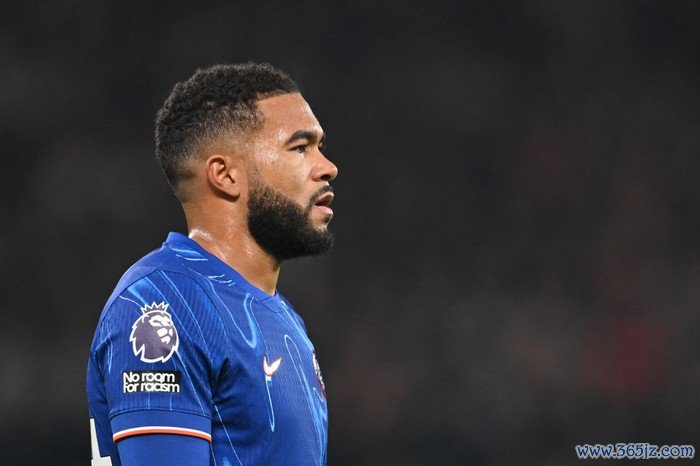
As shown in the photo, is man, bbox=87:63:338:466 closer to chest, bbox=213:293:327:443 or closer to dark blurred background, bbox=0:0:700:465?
chest, bbox=213:293:327:443

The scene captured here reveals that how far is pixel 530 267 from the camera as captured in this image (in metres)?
5.18

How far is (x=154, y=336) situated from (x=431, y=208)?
371 cm

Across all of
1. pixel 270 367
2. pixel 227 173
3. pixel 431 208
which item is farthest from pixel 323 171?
pixel 431 208

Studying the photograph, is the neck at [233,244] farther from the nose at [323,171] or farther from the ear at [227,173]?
the nose at [323,171]

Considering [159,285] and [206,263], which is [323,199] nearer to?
[206,263]

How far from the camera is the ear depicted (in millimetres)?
1879

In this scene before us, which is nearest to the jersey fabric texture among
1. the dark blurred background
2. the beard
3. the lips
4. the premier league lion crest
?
the premier league lion crest

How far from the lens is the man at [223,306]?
5.05 feet

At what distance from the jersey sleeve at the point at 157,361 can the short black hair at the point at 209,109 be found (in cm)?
37

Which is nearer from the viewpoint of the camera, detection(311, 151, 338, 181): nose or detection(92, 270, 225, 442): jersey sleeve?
detection(92, 270, 225, 442): jersey sleeve

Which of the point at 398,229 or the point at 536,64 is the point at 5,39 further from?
the point at 536,64

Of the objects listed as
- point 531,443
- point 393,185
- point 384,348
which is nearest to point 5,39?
point 393,185

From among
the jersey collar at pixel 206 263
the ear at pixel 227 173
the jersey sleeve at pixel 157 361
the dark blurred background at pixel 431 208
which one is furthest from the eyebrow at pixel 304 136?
the dark blurred background at pixel 431 208

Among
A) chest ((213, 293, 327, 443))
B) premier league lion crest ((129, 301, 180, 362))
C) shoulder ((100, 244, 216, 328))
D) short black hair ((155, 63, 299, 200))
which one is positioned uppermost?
short black hair ((155, 63, 299, 200))
